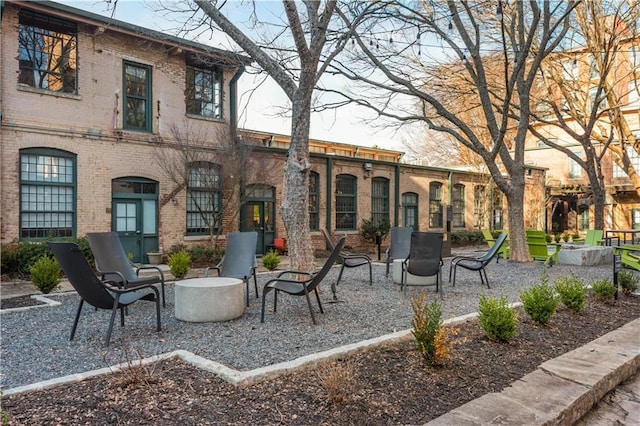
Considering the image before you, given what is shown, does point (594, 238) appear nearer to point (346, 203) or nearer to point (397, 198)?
point (397, 198)

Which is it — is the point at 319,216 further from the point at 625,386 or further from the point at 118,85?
the point at 625,386

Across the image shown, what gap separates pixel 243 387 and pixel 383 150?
1000 inches

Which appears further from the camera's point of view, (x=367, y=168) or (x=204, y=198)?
(x=367, y=168)

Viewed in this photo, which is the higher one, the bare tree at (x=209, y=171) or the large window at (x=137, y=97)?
the large window at (x=137, y=97)

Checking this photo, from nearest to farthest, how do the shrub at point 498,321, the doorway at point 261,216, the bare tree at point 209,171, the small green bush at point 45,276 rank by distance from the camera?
the shrub at point 498,321
the small green bush at point 45,276
the bare tree at point 209,171
the doorway at point 261,216

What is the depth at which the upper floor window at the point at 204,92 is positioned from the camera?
46.0 feet

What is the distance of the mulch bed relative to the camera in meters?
2.62

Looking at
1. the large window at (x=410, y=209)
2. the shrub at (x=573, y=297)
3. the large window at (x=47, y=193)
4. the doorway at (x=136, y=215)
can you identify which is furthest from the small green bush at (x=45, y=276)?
the large window at (x=410, y=209)

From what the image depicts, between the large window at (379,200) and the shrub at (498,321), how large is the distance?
14.6 m

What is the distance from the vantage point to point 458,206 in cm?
2289

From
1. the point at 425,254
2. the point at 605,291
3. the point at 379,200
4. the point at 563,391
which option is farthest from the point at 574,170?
the point at 563,391

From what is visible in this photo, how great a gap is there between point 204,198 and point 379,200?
8.47 metres

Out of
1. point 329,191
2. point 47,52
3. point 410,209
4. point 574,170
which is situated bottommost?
point 410,209

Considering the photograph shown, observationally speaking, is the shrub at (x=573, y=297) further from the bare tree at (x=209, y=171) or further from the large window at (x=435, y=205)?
the large window at (x=435, y=205)
